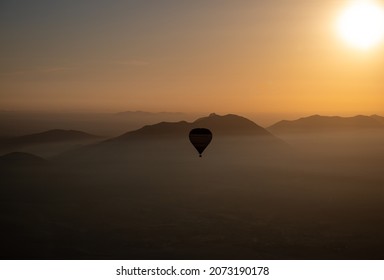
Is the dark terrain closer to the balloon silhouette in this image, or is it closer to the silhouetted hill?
the silhouetted hill

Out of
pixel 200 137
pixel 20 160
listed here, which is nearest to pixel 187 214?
pixel 200 137

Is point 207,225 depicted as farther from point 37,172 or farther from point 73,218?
point 37,172

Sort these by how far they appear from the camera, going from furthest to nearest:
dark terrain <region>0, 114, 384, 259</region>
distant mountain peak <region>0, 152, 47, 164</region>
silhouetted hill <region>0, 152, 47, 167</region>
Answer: distant mountain peak <region>0, 152, 47, 164</region>, silhouetted hill <region>0, 152, 47, 167</region>, dark terrain <region>0, 114, 384, 259</region>

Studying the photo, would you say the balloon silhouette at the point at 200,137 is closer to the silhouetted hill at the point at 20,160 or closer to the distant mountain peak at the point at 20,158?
the silhouetted hill at the point at 20,160

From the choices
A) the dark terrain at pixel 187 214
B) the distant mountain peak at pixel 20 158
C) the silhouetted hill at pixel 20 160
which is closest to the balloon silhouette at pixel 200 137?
the dark terrain at pixel 187 214

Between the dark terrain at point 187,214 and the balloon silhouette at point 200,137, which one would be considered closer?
the balloon silhouette at point 200,137

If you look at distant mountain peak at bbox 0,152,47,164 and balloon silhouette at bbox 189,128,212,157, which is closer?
balloon silhouette at bbox 189,128,212,157

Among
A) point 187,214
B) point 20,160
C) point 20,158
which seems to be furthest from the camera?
point 20,158

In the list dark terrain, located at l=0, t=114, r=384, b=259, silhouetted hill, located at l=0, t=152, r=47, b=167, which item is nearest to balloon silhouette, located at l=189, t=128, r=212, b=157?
dark terrain, located at l=0, t=114, r=384, b=259

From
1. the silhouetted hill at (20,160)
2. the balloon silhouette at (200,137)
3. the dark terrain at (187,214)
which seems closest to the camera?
the balloon silhouette at (200,137)

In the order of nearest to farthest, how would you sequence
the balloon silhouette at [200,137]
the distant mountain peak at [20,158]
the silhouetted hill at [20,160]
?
the balloon silhouette at [200,137], the silhouetted hill at [20,160], the distant mountain peak at [20,158]

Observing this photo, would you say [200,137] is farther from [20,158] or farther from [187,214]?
[20,158]
